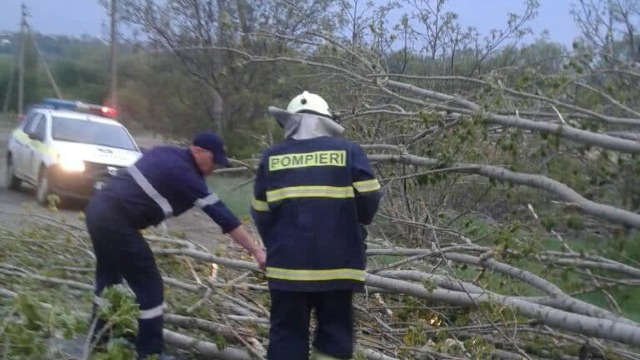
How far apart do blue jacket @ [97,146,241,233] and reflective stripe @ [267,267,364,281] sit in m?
0.82

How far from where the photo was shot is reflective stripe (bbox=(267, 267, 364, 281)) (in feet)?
16.4

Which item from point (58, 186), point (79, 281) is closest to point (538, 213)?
point (79, 281)

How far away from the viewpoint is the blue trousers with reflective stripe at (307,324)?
17.0ft

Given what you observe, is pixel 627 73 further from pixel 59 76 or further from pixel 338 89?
pixel 59 76

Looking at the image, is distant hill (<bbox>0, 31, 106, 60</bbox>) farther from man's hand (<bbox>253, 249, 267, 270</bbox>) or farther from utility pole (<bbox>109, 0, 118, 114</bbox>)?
man's hand (<bbox>253, 249, 267, 270</bbox>)

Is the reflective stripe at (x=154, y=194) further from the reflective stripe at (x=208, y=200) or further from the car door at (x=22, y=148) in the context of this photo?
the car door at (x=22, y=148)

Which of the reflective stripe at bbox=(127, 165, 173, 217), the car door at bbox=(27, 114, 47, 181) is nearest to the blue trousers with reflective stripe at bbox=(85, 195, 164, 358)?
the reflective stripe at bbox=(127, 165, 173, 217)

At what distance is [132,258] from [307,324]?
50.5 inches

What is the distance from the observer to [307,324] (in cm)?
526

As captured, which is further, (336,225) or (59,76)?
(59,76)

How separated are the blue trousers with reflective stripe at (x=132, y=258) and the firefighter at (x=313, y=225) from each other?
0.93 metres

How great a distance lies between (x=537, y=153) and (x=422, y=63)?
3694mm

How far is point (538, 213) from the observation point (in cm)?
745

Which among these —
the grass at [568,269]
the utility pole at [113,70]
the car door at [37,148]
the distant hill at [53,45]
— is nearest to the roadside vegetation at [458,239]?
the grass at [568,269]
